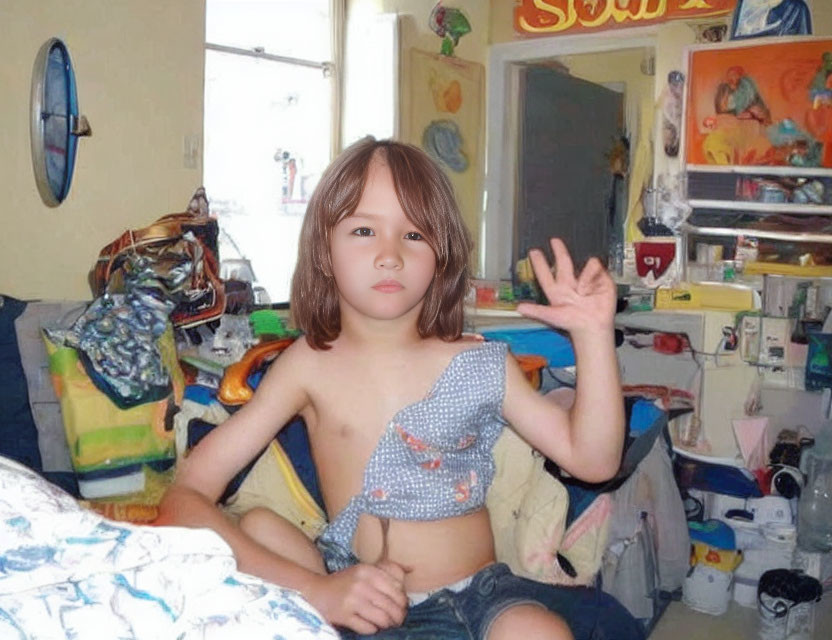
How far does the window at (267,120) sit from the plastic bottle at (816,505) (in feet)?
5.55

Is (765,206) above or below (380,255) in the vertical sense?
above

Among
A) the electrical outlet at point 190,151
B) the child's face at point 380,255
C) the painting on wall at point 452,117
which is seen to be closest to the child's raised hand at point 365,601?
the child's face at point 380,255

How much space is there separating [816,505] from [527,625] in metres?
1.79

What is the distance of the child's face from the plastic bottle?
5.81ft

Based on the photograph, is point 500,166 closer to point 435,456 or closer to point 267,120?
point 267,120

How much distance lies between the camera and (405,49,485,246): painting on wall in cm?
327

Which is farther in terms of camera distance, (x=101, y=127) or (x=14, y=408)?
(x=101, y=127)

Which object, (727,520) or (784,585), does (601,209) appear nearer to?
(727,520)

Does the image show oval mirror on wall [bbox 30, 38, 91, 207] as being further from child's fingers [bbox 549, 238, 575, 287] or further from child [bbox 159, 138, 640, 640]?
child's fingers [bbox 549, 238, 575, 287]

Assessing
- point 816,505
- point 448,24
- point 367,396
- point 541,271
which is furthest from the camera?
point 448,24

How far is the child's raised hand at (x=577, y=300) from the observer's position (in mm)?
890

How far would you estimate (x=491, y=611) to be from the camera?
0.90m

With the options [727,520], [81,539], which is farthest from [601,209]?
[81,539]

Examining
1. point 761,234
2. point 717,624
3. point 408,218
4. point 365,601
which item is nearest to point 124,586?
point 365,601
